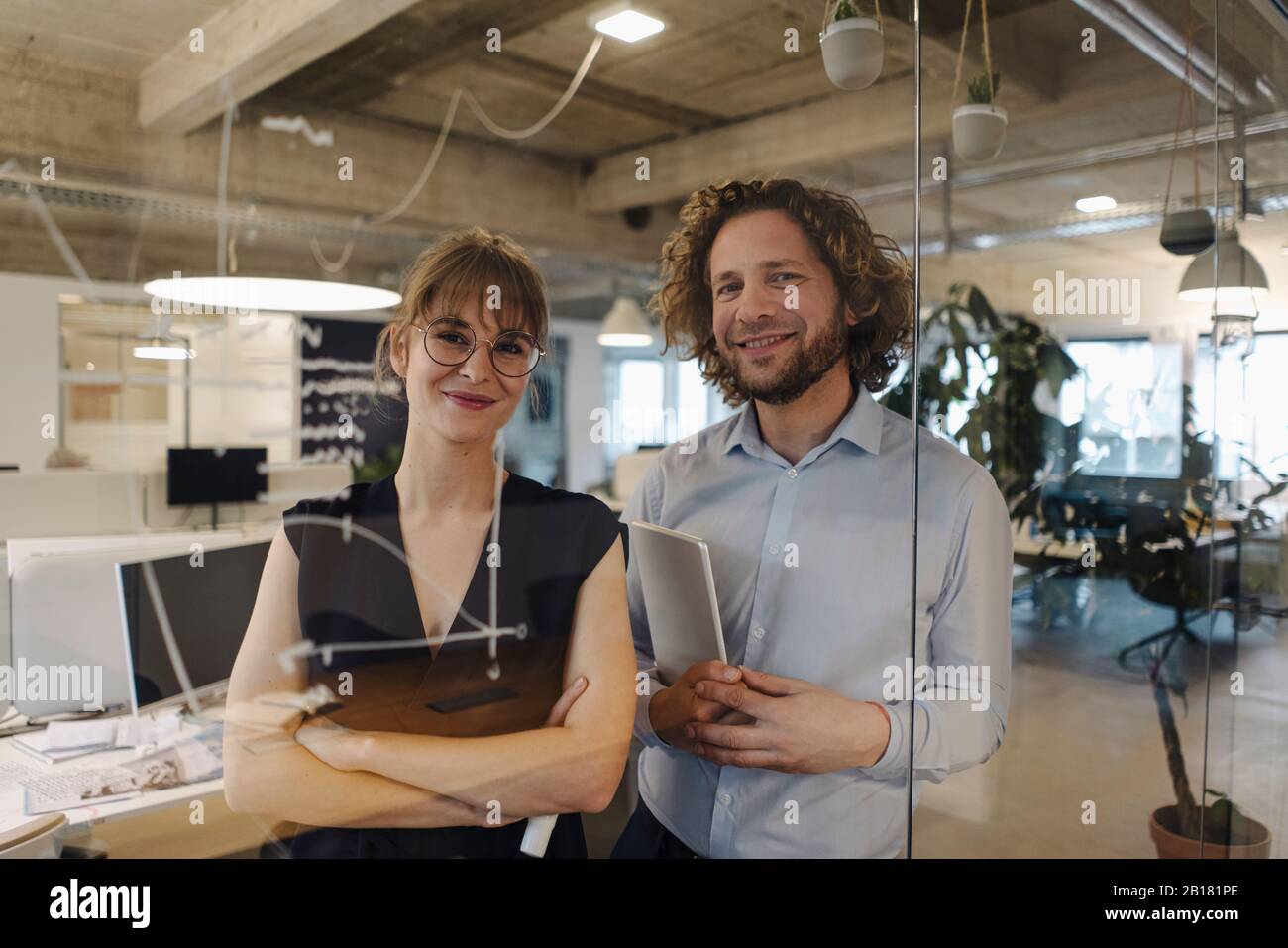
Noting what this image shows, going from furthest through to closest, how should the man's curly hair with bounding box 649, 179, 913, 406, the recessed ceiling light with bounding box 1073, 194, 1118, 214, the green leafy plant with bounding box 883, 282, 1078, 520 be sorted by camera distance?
1. the recessed ceiling light with bounding box 1073, 194, 1118, 214
2. the green leafy plant with bounding box 883, 282, 1078, 520
3. the man's curly hair with bounding box 649, 179, 913, 406

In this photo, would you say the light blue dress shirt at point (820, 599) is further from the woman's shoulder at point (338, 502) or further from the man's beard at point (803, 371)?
the woman's shoulder at point (338, 502)

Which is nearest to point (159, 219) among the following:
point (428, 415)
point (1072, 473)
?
point (428, 415)

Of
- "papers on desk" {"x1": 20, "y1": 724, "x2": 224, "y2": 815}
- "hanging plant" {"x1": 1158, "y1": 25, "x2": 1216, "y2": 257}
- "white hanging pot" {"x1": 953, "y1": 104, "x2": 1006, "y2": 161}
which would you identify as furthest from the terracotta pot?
"papers on desk" {"x1": 20, "y1": 724, "x2": 224, "y2": 815}

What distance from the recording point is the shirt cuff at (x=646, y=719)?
1.53 metres

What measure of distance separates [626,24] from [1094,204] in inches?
39.5

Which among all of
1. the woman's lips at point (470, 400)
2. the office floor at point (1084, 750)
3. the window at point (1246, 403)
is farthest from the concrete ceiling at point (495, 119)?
the office floor at point (1084, 750)

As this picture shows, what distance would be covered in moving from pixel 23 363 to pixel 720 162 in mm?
1146

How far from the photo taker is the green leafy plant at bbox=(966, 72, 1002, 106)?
171cm

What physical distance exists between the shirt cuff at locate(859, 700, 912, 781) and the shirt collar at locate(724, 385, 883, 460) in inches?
18.0

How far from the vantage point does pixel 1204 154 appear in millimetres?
1889

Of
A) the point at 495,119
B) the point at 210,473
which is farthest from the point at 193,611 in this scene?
the point at 495,119

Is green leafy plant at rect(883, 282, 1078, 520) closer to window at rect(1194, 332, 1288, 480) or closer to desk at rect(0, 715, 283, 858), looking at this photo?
window at rect(1194, 332, 1288, 480)

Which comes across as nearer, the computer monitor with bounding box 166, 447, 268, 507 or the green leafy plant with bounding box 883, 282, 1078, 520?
the computer monitor with bounding box 166, 447, 268, 507

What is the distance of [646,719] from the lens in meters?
1.54
